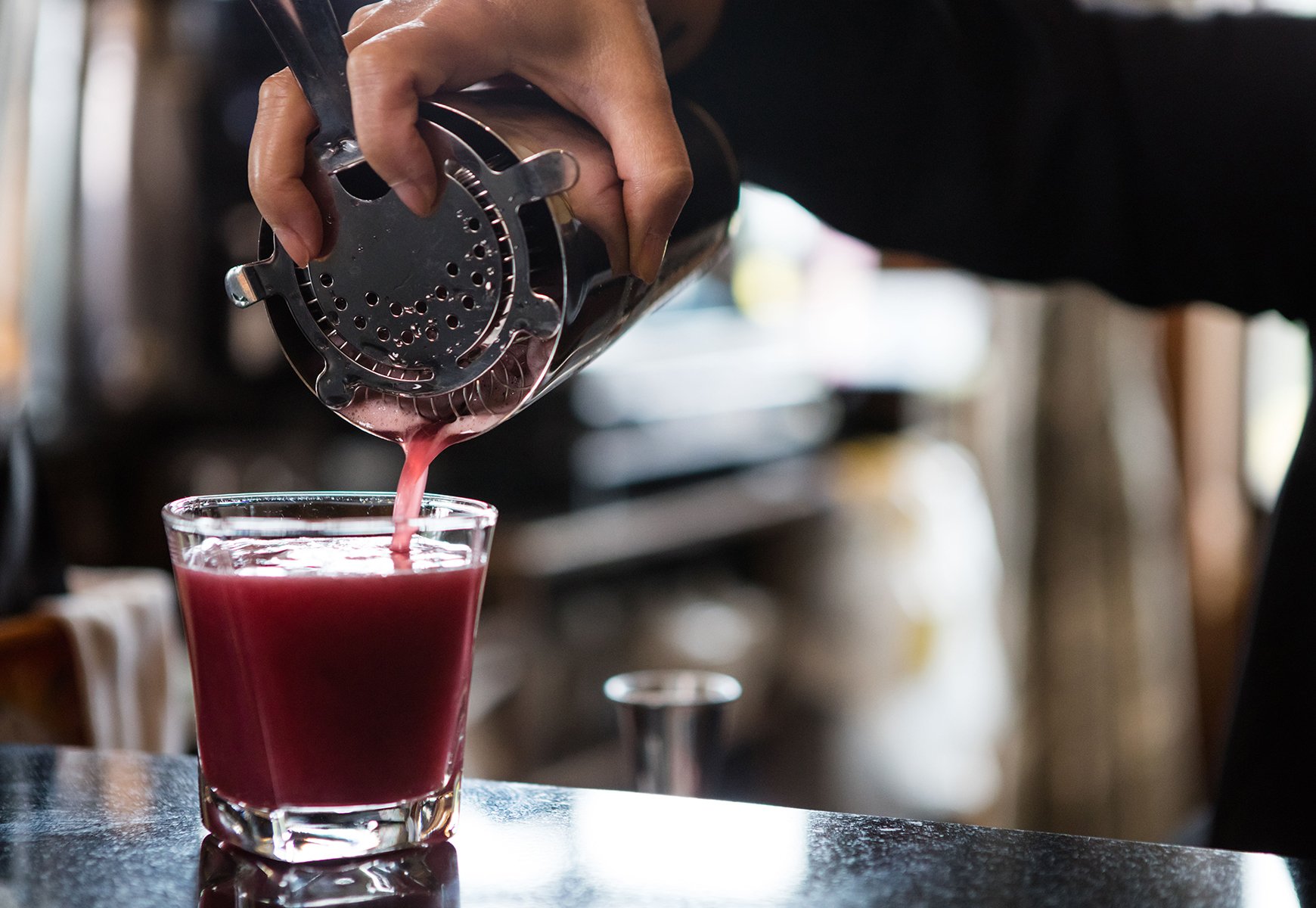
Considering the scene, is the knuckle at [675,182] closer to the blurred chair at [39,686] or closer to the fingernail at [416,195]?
the fingernail at [416,195]

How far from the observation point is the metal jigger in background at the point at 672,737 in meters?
0.85

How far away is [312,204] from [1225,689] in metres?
3.64

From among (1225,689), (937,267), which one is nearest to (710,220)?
(937,267)

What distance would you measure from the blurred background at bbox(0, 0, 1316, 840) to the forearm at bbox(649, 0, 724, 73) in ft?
4.26

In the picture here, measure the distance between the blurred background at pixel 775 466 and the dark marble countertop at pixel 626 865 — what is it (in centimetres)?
170

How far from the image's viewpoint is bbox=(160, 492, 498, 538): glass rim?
623mm

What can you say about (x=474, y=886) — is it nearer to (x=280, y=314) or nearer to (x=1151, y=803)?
(x=280, y=314)

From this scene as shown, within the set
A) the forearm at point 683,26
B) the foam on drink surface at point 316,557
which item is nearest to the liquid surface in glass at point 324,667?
the foam on drink surface at point 316,557

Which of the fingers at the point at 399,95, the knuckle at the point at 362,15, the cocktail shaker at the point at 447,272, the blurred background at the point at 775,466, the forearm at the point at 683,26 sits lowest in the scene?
the blurred background at the point at 775,466

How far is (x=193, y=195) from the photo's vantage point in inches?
105

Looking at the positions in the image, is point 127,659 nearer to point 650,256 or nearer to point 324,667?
point 324,667

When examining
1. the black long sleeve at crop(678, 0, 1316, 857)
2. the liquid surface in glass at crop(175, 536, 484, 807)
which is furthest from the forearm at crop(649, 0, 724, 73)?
the liquid surface in glass at crop(175, 536, 484, 807)

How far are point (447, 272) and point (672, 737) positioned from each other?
356 millimetres

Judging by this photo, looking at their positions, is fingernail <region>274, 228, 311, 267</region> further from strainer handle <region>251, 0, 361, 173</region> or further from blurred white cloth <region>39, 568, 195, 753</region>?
blurred white cloth <region>39, 568, 195, 753</region>
